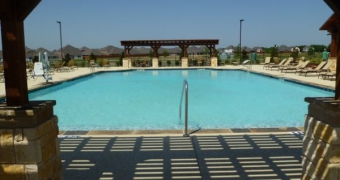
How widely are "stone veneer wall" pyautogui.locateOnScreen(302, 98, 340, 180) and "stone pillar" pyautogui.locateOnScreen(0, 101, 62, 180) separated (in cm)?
246

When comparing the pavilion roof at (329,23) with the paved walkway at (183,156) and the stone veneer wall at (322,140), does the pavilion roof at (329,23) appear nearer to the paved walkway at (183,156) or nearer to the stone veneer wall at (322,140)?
the paved walkway at (183,156)

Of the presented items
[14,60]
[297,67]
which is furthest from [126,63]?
[14,60]

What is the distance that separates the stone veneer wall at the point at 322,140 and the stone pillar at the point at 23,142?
2.46 metres

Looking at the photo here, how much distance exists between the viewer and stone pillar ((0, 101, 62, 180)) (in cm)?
241

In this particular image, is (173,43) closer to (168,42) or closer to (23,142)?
(168,42)

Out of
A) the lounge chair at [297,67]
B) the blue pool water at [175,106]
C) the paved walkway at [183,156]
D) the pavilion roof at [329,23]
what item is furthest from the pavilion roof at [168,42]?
the paved walkway at [183,156]

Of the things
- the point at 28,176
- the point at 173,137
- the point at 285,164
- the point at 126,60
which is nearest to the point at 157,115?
the point at 173,137

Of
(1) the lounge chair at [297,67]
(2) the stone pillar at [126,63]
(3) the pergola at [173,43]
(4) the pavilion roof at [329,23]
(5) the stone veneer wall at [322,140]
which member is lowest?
(5) the stone veneer wall at [322,140]

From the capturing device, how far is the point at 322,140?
2.51 m

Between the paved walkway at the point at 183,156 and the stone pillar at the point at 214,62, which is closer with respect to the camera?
the paved walkway at the point at 183,156

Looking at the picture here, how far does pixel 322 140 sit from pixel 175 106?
7383 mm

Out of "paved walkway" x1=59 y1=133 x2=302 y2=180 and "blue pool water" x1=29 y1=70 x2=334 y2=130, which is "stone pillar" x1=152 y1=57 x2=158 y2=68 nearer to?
"blue pool water" x1=29 y1=70 x2=334 y2=130

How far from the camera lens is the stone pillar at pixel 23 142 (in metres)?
2.41

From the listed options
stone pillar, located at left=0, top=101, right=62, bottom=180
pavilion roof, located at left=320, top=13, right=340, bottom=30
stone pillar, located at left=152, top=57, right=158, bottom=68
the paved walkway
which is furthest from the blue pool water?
stone pillar, located at left=152, top=57, right=158, bottom=68
